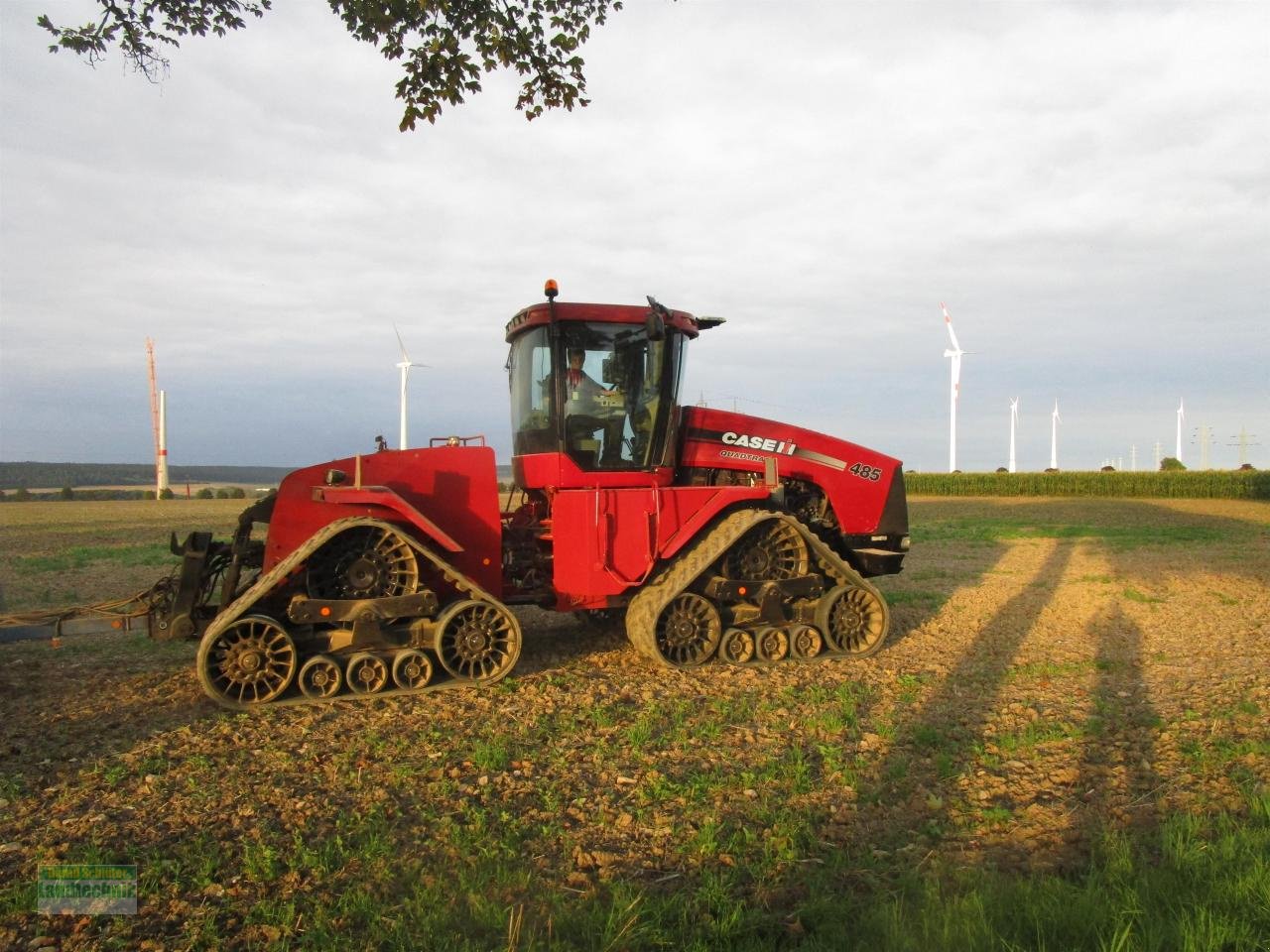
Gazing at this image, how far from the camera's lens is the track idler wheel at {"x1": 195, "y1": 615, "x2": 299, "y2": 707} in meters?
6.45

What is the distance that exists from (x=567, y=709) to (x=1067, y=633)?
5601 millimetres

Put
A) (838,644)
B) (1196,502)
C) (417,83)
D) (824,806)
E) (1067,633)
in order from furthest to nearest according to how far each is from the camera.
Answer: (1196,502), (1067,633), (838,644), (417,83), (824,806)

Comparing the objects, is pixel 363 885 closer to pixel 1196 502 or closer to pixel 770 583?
pixel 770 583

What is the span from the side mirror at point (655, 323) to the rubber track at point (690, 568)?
5.52 ft

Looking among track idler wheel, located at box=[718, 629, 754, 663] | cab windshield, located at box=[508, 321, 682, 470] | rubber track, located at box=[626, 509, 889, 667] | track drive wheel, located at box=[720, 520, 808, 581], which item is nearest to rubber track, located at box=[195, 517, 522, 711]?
rubber track, located at box=[626, 509, 889, 667]

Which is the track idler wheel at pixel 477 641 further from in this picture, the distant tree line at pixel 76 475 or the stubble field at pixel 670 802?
the distant tree line at pixel 76 475

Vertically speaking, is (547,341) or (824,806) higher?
(547,341)

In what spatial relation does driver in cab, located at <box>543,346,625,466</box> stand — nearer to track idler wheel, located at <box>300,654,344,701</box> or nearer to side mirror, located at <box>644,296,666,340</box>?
side mirror, located at <box>644,296,666,340</box>

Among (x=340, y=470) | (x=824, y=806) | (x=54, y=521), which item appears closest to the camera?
(x=824, y=806)

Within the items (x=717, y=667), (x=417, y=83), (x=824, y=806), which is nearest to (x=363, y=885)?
(x=824, y=806)

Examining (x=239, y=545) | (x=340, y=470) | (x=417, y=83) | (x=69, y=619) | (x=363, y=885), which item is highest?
(x=417, y=83)

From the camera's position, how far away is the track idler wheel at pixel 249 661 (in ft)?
21.1

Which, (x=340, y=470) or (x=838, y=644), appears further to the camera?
(x=838, y=644)

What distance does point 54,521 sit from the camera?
29.3m
